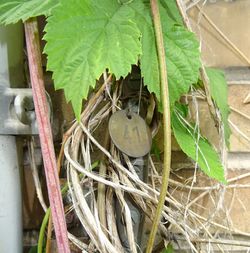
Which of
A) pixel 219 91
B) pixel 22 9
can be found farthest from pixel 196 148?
pixel 22 9

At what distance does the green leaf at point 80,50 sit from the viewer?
40cm

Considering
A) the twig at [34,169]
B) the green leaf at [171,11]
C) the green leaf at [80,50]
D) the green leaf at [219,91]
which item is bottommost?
the twig at [34,169]

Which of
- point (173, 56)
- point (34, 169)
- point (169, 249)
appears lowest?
point (169, 249)

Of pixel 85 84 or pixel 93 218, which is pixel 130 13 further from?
pixel 93 218

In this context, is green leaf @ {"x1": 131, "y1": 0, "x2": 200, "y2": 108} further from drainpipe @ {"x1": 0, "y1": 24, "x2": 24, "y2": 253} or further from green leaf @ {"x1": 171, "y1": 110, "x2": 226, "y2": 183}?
drainpipe @ {"x1": 0, "y1": 24, "x2": 24, "y2": 253}

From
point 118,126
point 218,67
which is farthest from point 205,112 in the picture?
point 118,126

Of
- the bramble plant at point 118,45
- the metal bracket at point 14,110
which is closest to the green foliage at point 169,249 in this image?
the bramble plant at point 118,45

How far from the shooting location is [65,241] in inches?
19.0

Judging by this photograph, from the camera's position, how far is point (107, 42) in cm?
41

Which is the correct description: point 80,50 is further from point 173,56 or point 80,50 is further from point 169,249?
point 169,249

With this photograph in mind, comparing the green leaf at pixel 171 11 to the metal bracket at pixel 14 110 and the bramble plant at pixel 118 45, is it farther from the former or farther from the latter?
the metal bracket at pixel 14 110

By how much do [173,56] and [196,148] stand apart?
4.3 inches

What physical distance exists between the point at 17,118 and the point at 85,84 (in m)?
0.19

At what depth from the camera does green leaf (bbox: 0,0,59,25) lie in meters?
0.43
